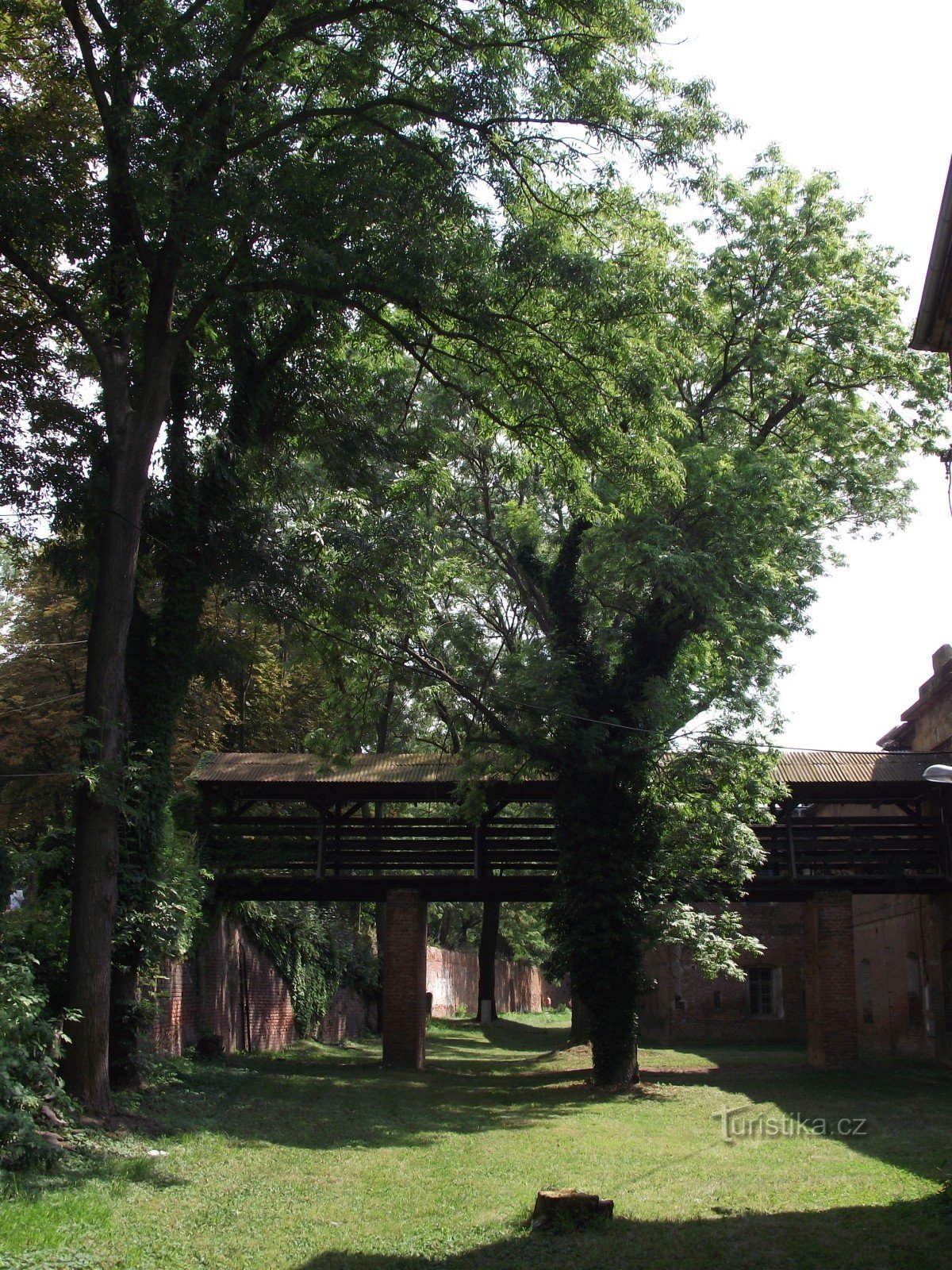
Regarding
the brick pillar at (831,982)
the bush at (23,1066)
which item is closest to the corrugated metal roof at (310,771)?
the brick pillar at (831,982)

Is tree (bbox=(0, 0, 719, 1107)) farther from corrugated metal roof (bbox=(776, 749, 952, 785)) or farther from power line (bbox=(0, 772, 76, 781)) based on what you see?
corrugated metal roof (bbox=(776, 749, 952, 785))

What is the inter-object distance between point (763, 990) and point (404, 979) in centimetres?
1326

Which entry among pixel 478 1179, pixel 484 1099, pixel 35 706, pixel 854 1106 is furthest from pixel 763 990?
pixel 478 1179

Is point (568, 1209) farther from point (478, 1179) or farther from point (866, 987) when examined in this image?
point (866, 987)

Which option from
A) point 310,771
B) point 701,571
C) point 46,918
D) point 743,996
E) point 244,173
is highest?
point 244,173

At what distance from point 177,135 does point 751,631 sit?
36.8 ft

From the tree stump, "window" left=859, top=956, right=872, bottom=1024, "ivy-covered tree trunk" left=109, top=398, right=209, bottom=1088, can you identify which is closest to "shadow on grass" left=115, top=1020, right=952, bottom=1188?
"ivy-covered tree trunk" left=109, top=398, right=209, bottom=1088

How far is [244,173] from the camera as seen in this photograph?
12242 mm

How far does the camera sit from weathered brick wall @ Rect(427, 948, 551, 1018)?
4031 cm

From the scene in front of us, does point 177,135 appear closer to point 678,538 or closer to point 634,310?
point 634,310

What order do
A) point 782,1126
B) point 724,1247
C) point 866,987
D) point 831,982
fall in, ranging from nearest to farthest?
1. point 724,1247
2. point 782,1126
3. point 831,982
4. point 866,987

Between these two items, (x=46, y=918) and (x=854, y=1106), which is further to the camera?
(x=854, y=1106)

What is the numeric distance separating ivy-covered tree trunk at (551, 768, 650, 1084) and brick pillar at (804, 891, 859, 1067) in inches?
182

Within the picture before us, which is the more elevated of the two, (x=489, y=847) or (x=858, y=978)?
(x=489, y=847)
